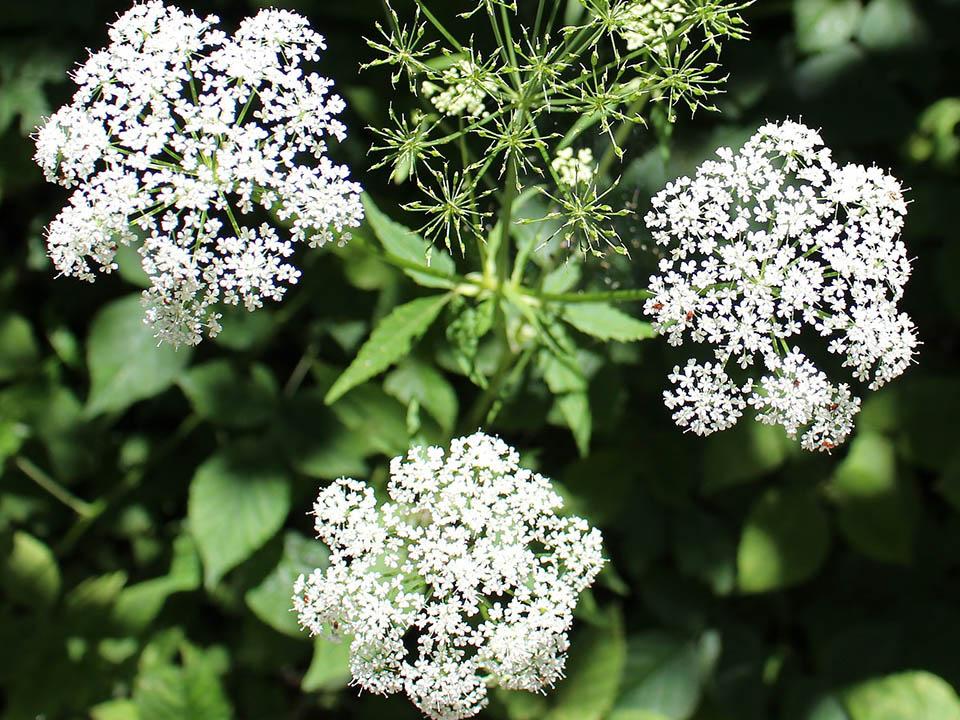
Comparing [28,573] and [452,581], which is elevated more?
[452,581]

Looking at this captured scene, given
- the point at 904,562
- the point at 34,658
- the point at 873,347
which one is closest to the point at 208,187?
the point at 873,347

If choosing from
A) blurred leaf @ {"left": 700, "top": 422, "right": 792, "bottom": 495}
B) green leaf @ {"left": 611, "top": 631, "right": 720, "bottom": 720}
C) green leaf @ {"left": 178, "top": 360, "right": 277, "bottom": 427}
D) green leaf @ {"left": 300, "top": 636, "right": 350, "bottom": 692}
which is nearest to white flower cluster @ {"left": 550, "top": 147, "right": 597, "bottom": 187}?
blurred leaf @ {"left": 700, "top": 422, "right": 792, "bottom": 495}

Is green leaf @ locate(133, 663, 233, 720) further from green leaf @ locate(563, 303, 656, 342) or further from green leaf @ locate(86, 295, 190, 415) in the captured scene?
green leaf @ locate(563, 303, 656, 342)

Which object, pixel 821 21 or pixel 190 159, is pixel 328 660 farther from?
pixel 821 21

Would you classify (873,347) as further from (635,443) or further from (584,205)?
(635,443)

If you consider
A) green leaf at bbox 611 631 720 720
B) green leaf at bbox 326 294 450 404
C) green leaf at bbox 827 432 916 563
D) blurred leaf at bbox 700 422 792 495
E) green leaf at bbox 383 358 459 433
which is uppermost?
green leaf at bbox 326 294 450 404

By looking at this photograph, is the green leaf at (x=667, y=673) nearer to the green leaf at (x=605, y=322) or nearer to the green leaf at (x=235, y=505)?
the green leaf at (x=235, y=505)

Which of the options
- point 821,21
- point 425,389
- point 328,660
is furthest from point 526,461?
point 821,21
